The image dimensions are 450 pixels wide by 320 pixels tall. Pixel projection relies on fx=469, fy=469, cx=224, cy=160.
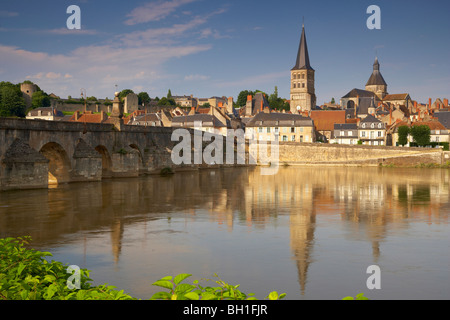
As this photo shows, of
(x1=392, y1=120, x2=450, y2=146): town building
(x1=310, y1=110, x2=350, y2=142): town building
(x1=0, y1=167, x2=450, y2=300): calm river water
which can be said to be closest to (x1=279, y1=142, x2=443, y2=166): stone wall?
(x1=392, y1=120, x2=450, y2=146): town building

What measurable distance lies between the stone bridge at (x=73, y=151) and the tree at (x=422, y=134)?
145ft

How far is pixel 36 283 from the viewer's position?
5.45 metres

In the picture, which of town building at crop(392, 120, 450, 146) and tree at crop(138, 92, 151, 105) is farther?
tree at crop(138, 92, 151, 105)

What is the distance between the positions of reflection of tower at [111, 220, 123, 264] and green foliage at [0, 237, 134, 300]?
565 centimetres

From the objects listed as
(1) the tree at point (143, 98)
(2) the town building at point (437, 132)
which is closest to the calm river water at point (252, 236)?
(2) the town building at point (437, 132)

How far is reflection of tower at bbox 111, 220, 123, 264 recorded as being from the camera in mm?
12996

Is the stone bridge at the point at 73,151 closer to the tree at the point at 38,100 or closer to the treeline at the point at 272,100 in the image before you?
the tree at the point at 38,100

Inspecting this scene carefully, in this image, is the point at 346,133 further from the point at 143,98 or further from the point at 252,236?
the point at 143,98

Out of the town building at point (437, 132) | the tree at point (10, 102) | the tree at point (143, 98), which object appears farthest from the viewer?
the tree at point (143, 98)

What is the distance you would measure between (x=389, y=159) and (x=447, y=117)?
27206 mm

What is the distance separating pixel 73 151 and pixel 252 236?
810 inches

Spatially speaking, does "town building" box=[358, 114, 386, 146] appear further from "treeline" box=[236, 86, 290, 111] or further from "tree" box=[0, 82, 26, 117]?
"tree" box=[0, 82, 26, 117]

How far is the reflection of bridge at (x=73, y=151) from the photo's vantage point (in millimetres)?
26453

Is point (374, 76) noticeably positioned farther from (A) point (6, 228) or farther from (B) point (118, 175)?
(A) point (6, 228)
